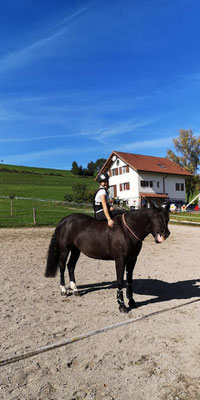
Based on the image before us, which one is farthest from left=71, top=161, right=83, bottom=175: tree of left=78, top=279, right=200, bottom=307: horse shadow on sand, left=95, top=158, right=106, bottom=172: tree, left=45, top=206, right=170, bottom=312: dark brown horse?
left=45, top=206, right=170, bottom=312: dark brown horse

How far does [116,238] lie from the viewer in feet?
18.3

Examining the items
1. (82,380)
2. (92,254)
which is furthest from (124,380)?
(92,254)

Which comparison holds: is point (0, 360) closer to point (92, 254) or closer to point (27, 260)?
point (92, 254)

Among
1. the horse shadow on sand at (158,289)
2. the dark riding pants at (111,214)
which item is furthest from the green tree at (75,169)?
the dark riding pants at (111,214)

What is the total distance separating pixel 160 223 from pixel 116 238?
3.05ft

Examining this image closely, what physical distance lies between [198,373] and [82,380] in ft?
4.49

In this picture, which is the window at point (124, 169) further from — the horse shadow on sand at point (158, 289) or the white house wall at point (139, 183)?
the horse shadow on sand at point (158, 289)

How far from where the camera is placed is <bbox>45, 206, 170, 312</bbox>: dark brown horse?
5.37 metres

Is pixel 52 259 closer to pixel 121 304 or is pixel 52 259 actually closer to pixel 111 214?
pixel 111 214

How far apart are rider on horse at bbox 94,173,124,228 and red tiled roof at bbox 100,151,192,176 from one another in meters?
37.7

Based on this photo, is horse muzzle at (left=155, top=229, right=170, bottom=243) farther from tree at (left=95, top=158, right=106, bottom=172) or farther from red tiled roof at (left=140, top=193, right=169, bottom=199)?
tree at (left=95, top=158, right=106, bottom=172)

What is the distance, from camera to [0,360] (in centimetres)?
357

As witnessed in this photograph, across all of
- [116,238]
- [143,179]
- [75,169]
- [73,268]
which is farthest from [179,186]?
[75,169]

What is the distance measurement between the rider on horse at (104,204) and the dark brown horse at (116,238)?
159mm
